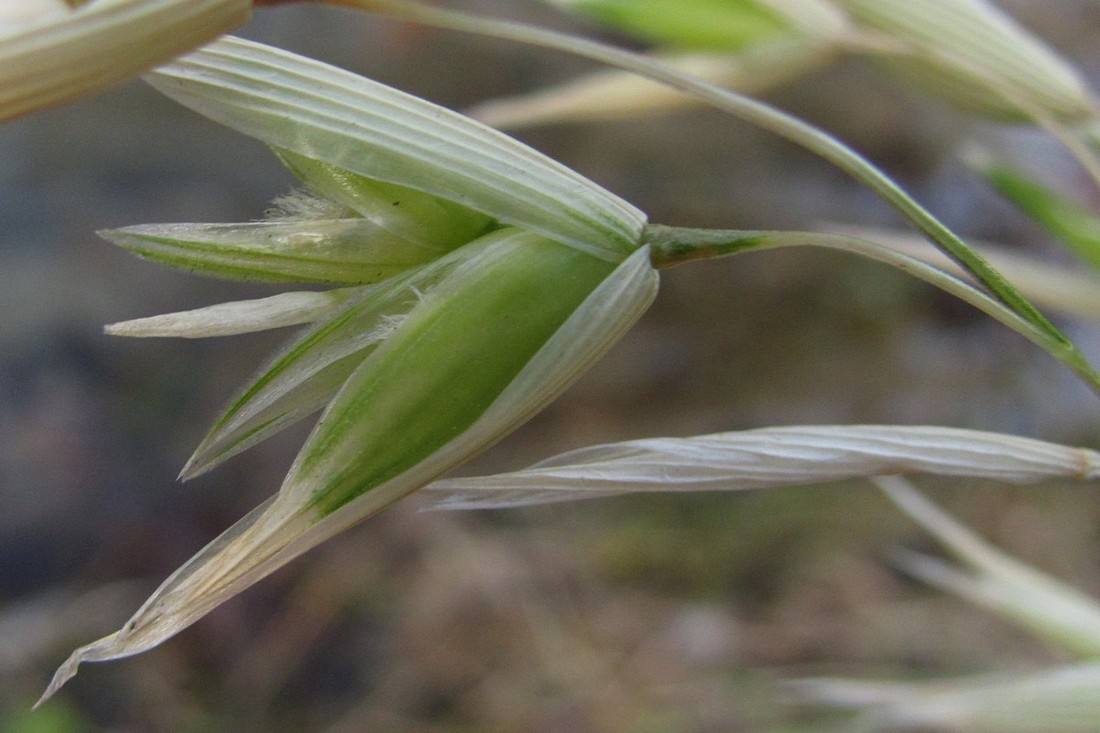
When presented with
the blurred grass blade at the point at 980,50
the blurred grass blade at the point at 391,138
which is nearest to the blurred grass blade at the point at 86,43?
the blurred grass blade at the point at 391,138

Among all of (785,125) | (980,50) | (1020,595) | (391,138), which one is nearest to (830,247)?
(785,125)

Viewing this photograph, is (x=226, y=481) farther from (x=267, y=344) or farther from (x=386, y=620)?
(x=386, y=620)

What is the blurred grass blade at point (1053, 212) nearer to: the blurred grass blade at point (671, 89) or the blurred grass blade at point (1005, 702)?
the blurred grass blade at point (671, 89)

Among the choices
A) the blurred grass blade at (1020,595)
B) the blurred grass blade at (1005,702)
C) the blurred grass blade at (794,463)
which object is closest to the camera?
the blurred grass blade at (794,463)

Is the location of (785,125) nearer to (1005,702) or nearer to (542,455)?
(1005,702)

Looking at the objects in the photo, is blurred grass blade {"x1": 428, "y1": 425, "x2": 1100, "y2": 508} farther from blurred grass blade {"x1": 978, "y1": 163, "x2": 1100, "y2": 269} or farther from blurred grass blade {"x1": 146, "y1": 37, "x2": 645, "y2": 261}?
blurred grass blade {"x1": 978, "y1": 163, "x2": 1100, "y2": 269}

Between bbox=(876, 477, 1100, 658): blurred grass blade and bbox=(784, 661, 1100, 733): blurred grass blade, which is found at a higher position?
bbox=(876, 477, 1100, 658): blurred grass blade

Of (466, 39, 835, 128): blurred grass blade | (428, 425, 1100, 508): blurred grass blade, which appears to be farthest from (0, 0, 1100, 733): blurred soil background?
(428, 425, 1100, 508): blurred grass blade
